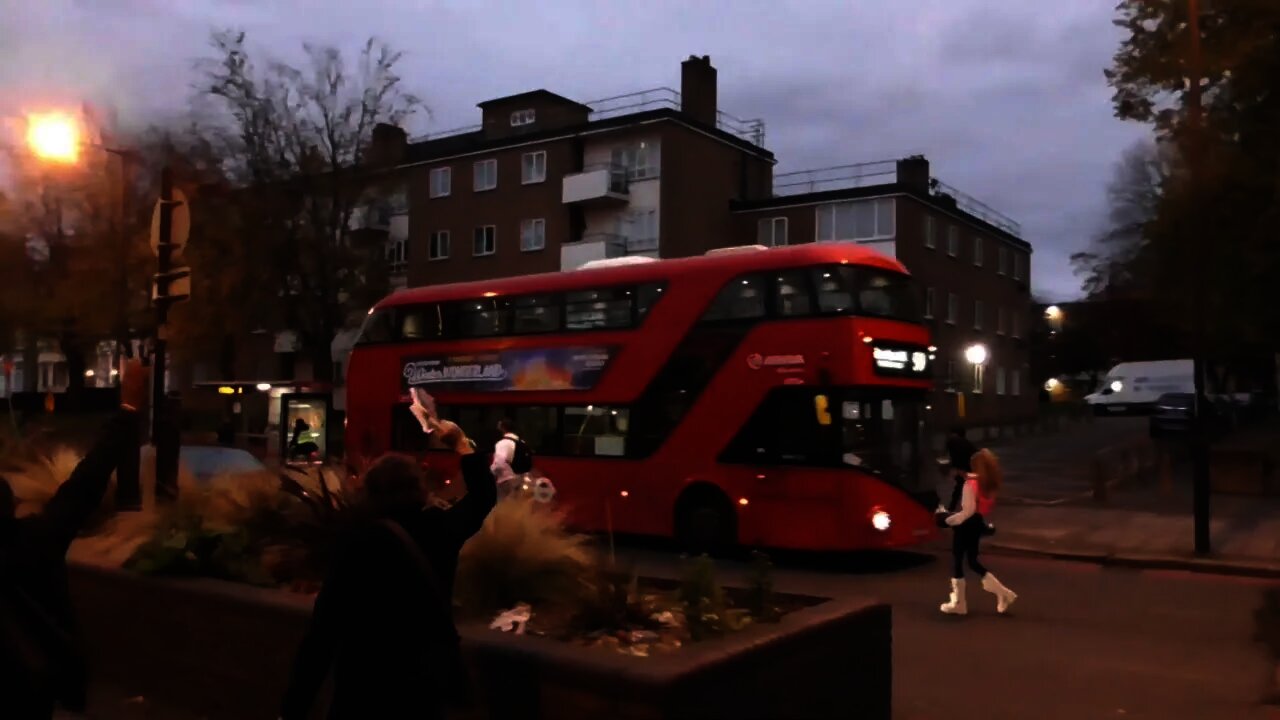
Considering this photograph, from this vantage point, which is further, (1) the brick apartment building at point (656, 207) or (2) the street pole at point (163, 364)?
(1) the brick apartment building at point (656, 207)

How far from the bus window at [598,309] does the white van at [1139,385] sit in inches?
1608

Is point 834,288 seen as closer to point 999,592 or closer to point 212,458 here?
point 999,592

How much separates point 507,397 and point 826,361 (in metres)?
5.45

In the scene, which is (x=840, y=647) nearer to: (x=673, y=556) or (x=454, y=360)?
(x=673, y=556)

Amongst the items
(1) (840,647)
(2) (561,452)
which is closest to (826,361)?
(2) (561,452)

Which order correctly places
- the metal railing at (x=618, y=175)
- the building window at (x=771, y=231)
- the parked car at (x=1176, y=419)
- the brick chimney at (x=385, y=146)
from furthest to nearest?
the building window at (x=771, y=231) → the metal railing at (x=618, y=175) → the brick chimney at (x=385, y=146) → the parked car at (x=1176, y=419)

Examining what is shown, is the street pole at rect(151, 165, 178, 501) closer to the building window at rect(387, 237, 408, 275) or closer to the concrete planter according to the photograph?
the concrete planter

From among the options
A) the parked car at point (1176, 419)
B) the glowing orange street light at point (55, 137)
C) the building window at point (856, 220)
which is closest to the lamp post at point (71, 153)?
the glowing orange street light at point (55, 137)

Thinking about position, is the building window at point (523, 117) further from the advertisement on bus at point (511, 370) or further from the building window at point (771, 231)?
the advertisement on bus at point (511, 370)

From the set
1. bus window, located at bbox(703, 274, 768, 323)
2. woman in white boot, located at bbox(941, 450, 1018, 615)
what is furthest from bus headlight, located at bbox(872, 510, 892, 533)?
bus window, located at bbox(703, 274, 768, 323)

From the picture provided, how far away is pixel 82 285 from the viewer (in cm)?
3256

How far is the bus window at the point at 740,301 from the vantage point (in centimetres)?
1370

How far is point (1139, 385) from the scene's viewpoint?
51.6m

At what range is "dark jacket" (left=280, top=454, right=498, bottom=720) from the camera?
3.44 metres
